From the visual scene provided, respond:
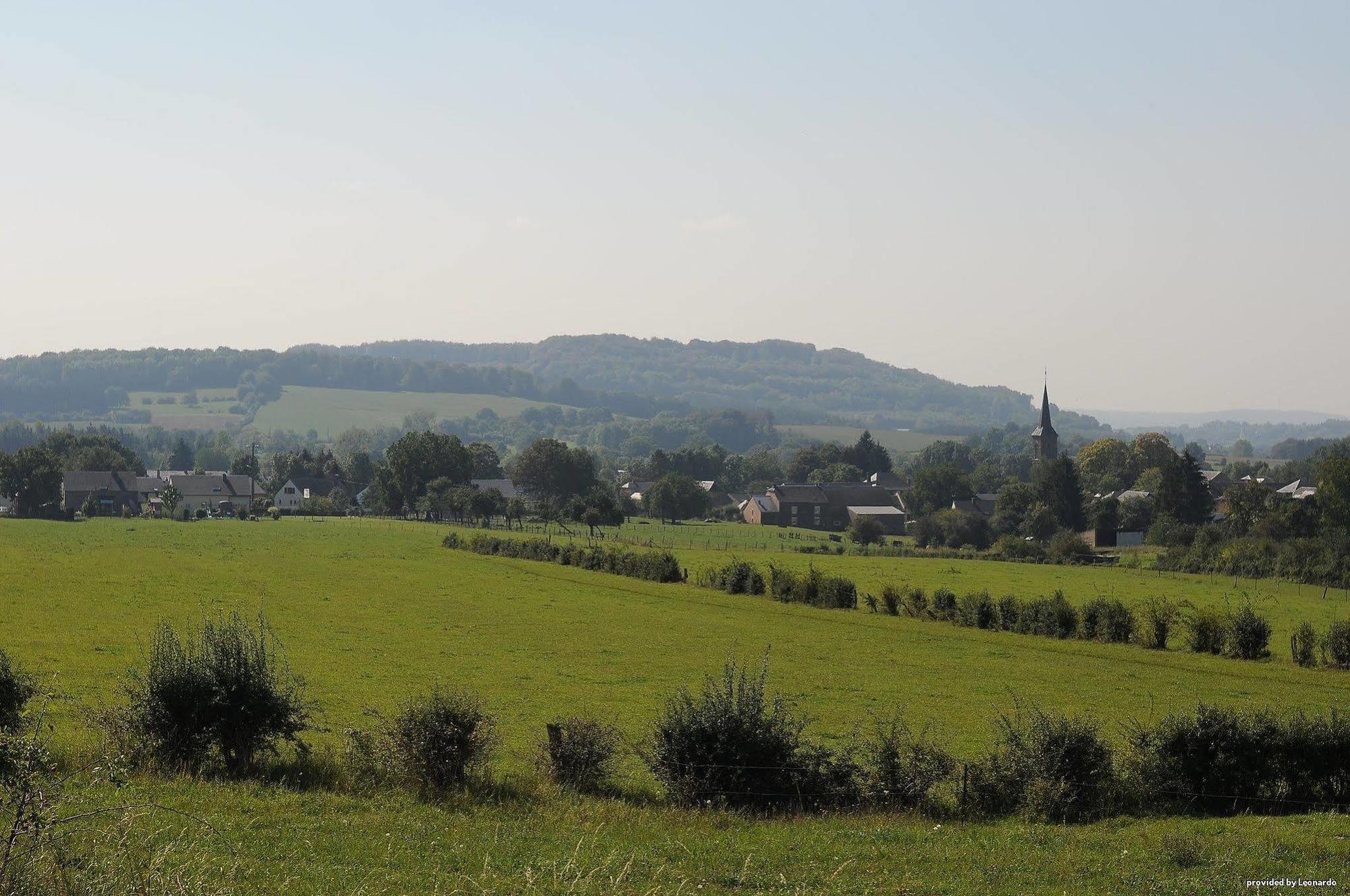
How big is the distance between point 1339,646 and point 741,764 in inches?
1110

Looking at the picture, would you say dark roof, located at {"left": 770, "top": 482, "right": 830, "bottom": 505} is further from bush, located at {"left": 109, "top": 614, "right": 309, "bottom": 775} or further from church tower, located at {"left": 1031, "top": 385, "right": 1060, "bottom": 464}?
bush, located at {"left": 109, "top": 614, "right": 309, "bottom": 775}

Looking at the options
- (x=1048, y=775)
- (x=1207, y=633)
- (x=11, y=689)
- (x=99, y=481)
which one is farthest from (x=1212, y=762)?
(x=99, y=481)

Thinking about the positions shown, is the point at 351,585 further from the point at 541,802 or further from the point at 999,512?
the point at 999,512

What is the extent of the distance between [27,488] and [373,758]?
398 ft

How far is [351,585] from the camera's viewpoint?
55406 mm

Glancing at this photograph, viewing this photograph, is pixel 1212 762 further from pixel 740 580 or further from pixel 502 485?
pixel 502 485

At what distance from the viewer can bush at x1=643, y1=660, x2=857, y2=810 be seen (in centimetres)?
1808

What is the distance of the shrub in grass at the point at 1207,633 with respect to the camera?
40.4 meters

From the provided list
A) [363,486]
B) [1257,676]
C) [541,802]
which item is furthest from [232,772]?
[363,486]

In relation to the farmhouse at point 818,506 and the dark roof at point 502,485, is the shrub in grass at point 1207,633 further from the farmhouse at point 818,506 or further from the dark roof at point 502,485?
the dark roof at point 502,485

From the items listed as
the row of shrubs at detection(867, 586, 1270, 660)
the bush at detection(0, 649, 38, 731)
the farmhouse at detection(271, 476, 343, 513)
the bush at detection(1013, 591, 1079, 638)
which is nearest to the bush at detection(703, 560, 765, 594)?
the row of shrubs at detection(867, 586, 1270, 660)

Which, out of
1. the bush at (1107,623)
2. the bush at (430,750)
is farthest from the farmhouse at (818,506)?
the bush at (430,750)

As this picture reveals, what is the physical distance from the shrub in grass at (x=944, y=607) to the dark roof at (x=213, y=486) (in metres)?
119

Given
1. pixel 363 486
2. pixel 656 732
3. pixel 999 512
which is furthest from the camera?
pixel 363 486
